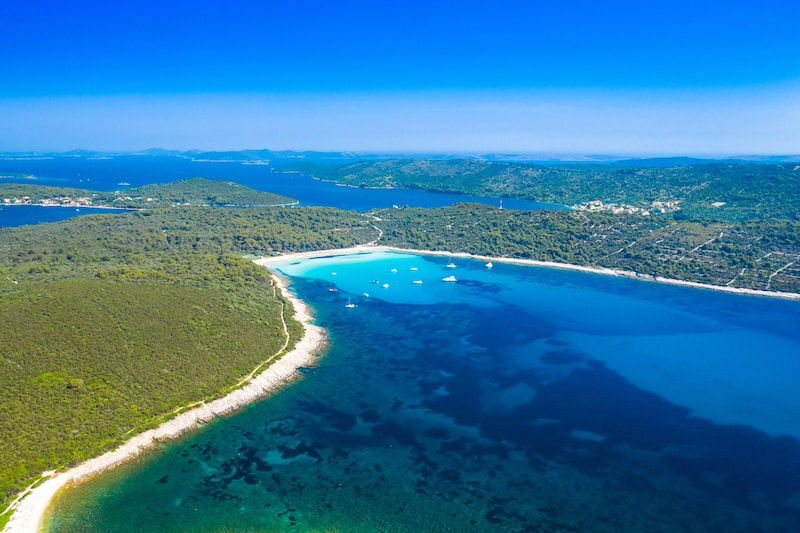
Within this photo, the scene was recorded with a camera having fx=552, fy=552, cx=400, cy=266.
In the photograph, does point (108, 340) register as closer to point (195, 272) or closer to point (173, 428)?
point (173, 428)

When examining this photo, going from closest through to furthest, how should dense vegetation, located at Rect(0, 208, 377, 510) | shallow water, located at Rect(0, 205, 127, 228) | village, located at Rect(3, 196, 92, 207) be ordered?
dense vegetation, located at Rect(0, 208, 377, 510)
shallow water, located at Rect(0, 205, 127, 228)
village, located at Rect(3, 196, 92, 207)

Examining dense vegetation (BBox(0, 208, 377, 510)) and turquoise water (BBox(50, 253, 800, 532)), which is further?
dense vegetation (BBox(0, 208, 377, 510))

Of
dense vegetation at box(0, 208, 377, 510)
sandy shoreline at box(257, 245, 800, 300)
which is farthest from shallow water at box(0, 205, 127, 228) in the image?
sandy shoreline at box(257, 245, 800, 300)

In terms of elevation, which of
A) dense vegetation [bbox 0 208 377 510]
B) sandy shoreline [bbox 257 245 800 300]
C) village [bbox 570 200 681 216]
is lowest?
sandy shoreline [bbox 257 245 800 300]

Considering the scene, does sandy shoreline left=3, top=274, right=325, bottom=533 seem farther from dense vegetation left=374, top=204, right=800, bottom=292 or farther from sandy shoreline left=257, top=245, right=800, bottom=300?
dense vegetation left=374, top=204, right=800, bottom=292

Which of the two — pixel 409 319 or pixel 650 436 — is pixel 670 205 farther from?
pixel 650 436
